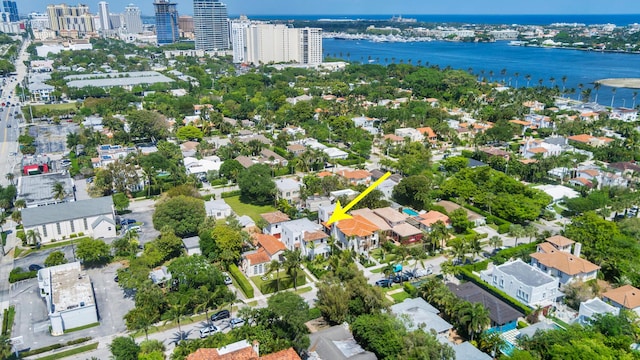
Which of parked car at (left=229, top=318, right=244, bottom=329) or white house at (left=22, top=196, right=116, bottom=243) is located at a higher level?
white house at (left=22, top=196, right=116, bottom=243)

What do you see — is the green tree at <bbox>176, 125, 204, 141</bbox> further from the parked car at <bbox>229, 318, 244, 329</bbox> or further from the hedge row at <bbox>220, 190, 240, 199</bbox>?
the parked car at <bbox>229, 318, 244, 329</bbox>

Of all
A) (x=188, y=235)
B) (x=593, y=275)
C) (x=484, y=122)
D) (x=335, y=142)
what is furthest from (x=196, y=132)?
A: (x=593, y=275)

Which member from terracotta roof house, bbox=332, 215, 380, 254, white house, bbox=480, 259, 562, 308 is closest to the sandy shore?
white house, bbox=480, 259, 562, 308

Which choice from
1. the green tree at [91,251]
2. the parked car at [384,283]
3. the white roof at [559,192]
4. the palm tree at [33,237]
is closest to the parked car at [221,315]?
the parked car at [384,283]

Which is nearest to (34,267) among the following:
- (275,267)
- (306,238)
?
(275,267)

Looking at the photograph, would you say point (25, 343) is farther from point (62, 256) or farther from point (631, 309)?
point (631, 309)

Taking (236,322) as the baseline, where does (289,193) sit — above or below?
above

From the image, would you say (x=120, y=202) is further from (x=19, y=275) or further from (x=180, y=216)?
(x=19, y=275)
